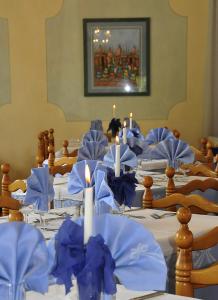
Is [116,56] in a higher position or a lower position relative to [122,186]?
higher

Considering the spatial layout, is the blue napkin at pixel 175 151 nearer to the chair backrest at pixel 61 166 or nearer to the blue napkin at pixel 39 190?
the chair backrest at pixel 61 166

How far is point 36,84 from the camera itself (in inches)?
287

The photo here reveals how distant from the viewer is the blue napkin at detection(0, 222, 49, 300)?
1207 millimetres

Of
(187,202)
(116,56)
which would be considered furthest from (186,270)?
(116,56)

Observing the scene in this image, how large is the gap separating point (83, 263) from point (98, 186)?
3.96 ft

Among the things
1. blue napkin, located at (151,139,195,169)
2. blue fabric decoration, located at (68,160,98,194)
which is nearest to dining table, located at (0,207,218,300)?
blue fabric decoration, located at (68,160,98,194)

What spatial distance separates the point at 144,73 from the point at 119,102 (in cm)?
46

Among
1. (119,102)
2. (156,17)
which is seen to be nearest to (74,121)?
(119,102)

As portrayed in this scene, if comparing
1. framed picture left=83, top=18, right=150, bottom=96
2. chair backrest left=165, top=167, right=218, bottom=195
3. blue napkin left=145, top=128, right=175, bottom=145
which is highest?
framed picture left=83, top=18, right=150, bottom=96

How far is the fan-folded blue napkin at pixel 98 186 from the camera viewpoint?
7.74 ft

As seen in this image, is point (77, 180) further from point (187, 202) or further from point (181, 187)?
point (181, 187)

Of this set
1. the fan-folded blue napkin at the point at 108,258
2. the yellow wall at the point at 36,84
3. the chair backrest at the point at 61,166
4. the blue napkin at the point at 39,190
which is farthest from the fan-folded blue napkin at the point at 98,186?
the yellow wall at the point at 36,84

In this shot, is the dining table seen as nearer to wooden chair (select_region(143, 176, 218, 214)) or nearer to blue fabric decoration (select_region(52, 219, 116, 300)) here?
wooden chair (select_region(143, 176, 218, 214))

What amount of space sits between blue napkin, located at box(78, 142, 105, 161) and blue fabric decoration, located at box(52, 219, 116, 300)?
2903 millimetres
